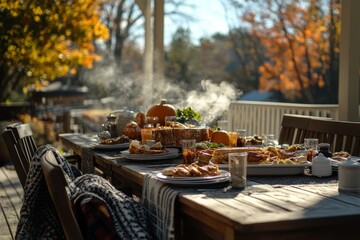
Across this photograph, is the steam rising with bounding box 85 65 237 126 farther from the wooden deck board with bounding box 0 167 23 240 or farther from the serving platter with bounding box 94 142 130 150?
the wooden deck board with bounding box 0 167 23 240

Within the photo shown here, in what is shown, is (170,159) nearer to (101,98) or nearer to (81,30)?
(81,30)

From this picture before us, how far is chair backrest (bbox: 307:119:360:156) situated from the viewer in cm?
317

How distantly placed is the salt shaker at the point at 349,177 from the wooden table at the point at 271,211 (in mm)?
39

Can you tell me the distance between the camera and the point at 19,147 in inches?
120

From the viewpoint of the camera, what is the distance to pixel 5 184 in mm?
5797

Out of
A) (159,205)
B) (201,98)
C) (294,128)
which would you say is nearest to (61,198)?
(159,205)

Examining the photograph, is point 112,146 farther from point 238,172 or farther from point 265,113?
point 265,113

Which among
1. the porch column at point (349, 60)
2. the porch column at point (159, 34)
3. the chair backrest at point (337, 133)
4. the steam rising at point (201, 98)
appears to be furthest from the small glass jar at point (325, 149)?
the porch column at point (159, 34)

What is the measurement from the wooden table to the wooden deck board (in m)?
2.16

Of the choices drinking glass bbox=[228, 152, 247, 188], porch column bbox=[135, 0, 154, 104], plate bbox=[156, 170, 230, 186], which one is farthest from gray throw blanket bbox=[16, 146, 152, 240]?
porch column bbox=[135, 0, 154, 104]

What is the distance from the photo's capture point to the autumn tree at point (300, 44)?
43.1ft

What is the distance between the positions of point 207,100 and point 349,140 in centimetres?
183

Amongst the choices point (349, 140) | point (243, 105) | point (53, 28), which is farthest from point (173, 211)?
point (53, 28)

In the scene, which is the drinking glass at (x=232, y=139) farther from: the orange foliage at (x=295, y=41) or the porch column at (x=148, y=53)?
the orange foliage at (x=295, y=41)
